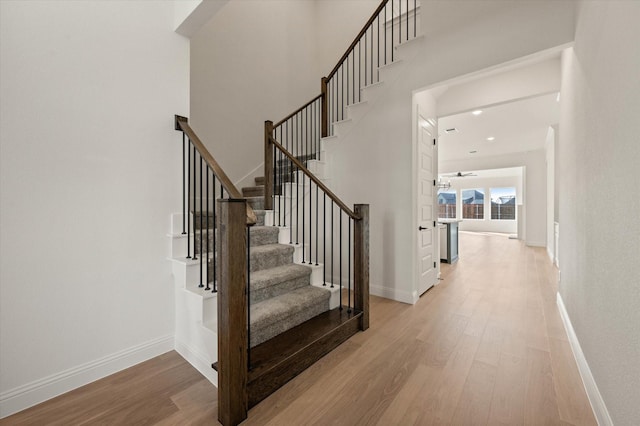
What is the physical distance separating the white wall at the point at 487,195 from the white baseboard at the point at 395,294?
34.1 ft

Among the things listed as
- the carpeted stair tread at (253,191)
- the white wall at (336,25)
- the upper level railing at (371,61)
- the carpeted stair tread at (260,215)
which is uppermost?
the white wall at (336,25)

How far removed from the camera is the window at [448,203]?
14.0m

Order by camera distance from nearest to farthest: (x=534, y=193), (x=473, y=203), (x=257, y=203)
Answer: (x=257, y=203), (x=534, y=193), (x=473, y=203)

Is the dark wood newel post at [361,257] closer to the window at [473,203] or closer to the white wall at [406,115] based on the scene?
the white wall at [406,115]

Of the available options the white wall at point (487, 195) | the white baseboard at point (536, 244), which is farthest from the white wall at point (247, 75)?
the white wall at point (487, 195)

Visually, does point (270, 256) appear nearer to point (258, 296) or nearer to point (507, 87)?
point (258, 296)

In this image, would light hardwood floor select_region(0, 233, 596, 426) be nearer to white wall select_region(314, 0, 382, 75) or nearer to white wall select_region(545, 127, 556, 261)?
white wall select_region(545, 127, 556, 261)

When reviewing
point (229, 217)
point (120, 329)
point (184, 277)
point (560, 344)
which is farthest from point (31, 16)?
point (560, 344)

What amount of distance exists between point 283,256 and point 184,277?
96cm

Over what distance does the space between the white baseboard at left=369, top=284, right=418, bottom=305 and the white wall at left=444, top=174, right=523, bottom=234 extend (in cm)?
1038

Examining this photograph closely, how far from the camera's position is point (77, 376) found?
1762 millimetres

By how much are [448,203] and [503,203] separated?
2427 mm

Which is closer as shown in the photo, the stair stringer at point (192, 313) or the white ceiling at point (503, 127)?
the stair stringer at point (192, 313)

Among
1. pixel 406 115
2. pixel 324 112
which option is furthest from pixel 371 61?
pixel 406 115
